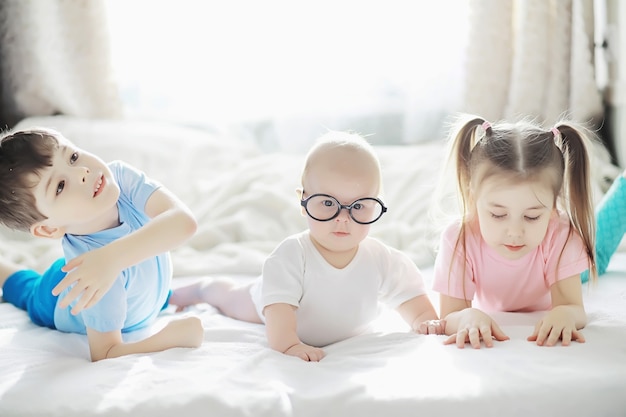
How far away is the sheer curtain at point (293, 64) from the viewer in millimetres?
2758

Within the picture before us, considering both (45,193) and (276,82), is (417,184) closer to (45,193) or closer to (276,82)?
(276,82)

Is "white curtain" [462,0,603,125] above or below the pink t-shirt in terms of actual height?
above

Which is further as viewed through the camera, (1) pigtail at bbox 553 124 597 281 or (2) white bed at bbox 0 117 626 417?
(1) pigtail at bbox 553 124 597 281

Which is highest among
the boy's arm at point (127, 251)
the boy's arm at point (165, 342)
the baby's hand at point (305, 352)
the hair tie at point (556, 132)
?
the hair tie at point (556, 132)

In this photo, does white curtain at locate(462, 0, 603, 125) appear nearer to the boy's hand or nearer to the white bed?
the white bed

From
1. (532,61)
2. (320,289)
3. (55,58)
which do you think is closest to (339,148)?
(320,289)

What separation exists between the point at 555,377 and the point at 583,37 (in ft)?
5.94

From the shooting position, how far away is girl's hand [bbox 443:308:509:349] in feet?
3.86

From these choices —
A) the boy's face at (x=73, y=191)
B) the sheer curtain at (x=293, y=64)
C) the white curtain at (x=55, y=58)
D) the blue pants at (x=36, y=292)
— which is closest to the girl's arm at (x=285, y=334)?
the boy's face at (x=73, y=191)

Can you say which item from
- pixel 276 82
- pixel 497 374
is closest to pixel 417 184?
pixel 276 82

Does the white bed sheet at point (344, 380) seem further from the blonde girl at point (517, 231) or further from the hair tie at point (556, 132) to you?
the hair tie at point (556, 132)

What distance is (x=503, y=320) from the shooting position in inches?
52.7

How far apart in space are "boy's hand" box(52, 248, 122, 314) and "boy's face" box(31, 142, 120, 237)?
5.8 inches

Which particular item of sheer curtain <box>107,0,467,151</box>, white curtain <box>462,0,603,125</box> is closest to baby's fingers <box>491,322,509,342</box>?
white curtain <box>462,0,603,125</box>
